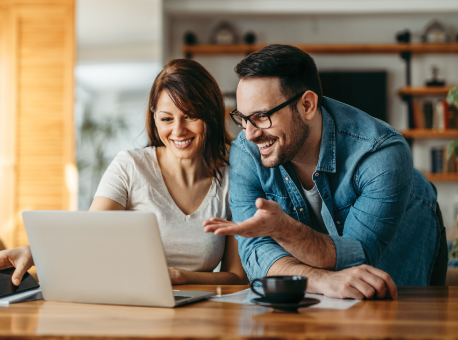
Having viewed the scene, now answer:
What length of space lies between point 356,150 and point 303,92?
9.7 inches

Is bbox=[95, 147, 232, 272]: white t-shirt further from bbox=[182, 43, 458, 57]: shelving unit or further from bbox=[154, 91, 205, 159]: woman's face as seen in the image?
bbox=[182, 43, 458, 57]: shelving unit

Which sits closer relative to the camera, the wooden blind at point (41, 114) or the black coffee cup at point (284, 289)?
the black coffee cup at point (284, 289)

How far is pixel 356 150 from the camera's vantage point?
4.71ft

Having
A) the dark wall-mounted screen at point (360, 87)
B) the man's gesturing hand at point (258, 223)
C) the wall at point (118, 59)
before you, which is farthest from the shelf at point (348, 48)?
the man's gesturing hand at point (258, 223)

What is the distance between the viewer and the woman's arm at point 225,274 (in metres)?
1.34

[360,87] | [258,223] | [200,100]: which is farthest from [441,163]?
[258,223]

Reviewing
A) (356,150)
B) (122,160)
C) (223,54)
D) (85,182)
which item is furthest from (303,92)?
(223,54)

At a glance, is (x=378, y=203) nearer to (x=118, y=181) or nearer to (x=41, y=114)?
(x=118, y=181)

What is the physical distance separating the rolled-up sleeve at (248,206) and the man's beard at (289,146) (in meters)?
0.09

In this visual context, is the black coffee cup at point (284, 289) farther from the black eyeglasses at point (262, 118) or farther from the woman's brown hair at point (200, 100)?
the woman's brown hair at point (200, 100)

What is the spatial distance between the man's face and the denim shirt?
0.08 m

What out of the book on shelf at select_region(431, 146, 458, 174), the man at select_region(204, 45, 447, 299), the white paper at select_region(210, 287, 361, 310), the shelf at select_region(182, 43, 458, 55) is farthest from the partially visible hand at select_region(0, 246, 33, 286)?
the book on shelf at select_region(431, 146, 458, 174)

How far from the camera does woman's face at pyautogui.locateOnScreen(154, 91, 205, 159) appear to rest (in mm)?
1661

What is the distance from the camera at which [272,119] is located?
1.42 meters
